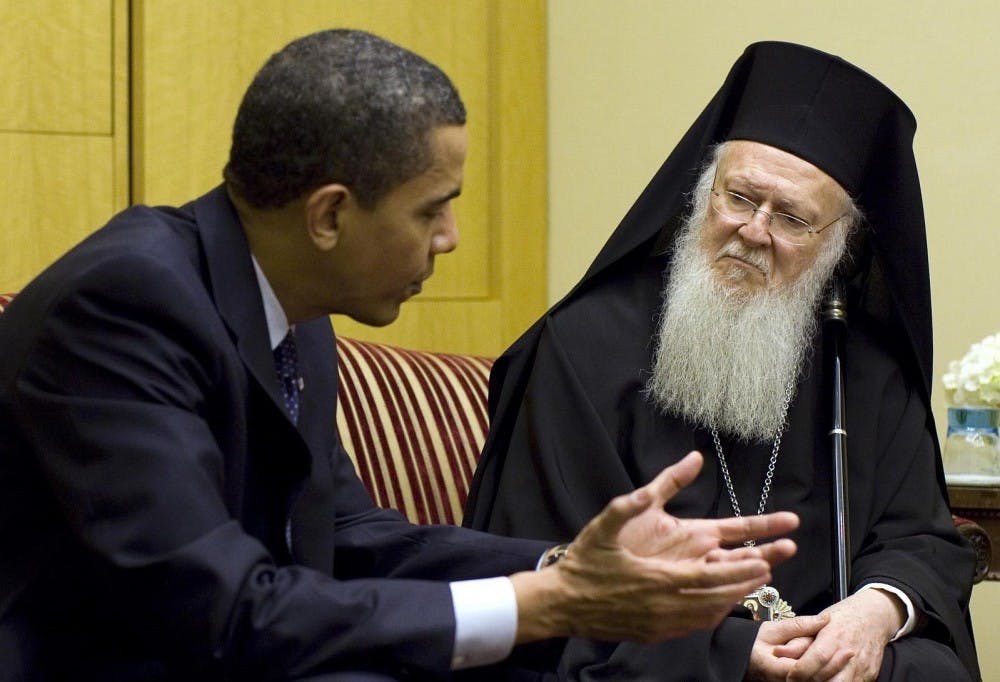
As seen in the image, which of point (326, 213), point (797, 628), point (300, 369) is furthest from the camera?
point (797, 628)

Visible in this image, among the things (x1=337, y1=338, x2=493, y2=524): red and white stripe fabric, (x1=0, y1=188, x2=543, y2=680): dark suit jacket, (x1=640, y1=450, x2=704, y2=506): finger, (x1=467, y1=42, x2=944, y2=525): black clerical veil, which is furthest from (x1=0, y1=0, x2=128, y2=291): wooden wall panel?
(x1=640, y1=450, x2=704, y2=506): finger

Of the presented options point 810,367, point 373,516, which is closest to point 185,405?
point 373,516

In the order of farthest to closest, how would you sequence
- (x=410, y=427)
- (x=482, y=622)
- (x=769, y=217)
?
(x=410, y=427), (x=769, y=217), (x=482, y=622)

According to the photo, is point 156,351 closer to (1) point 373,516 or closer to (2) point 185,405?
(2) point 185,405

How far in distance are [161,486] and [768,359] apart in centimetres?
186

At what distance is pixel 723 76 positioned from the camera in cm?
499

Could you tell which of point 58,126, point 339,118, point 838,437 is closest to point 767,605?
point 838,437

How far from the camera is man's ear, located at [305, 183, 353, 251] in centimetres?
211

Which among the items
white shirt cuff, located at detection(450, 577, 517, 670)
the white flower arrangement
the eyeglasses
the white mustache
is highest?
the eyeglasses

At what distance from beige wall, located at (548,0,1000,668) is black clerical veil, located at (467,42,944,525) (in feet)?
3.72

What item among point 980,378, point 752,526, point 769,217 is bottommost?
point 980,378

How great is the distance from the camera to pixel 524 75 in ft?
17.0

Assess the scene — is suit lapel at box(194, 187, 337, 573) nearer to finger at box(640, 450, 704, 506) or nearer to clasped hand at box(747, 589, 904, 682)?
finger at box(640, 450, 704, 506)

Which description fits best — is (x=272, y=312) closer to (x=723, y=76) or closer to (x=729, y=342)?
(x=729, y=342)
